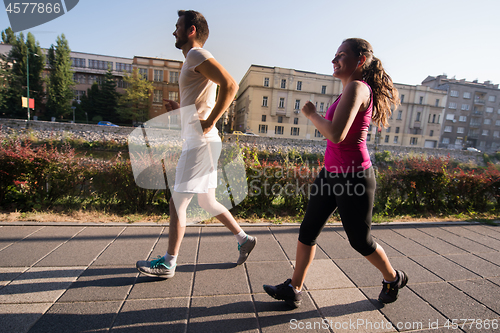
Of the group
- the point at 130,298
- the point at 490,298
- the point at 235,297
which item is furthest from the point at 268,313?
the point at 490,298

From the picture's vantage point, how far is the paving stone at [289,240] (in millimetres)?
2780

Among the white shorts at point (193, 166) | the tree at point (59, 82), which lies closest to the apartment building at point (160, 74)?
the tree at point (59, 82)

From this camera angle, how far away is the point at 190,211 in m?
3.83

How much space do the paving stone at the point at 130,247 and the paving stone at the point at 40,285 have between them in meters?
0.26

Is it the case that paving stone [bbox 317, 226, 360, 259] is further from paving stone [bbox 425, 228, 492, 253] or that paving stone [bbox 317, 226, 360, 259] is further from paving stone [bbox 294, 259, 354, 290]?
paving stone [bbox 425, 228, 492, 253]

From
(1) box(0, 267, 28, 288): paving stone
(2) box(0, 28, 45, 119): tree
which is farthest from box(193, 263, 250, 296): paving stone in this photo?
(2) box(0, 28, 45, 119): tree

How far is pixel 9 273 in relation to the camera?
84.0 inches

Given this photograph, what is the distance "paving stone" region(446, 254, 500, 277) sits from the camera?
257 cm

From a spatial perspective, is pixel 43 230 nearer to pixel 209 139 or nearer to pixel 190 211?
pixel 190 211

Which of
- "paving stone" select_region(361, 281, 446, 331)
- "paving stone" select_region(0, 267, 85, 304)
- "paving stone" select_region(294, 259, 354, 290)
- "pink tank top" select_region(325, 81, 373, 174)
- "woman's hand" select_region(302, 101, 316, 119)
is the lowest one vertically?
"paving stone" select_region(0, 267, 85, 304)

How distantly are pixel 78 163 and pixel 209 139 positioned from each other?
9.78 ft

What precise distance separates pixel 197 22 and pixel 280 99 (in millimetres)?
50330

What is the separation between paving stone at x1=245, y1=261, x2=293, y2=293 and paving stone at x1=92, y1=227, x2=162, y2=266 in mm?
1142

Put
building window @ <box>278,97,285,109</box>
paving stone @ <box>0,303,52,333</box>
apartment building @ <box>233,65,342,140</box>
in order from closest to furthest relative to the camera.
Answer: paving stone @ <box>0,303,52,333</box>, apartment building @ <box>233,65,342,140</box>, building window @ <box>278,97,285,109</box>
